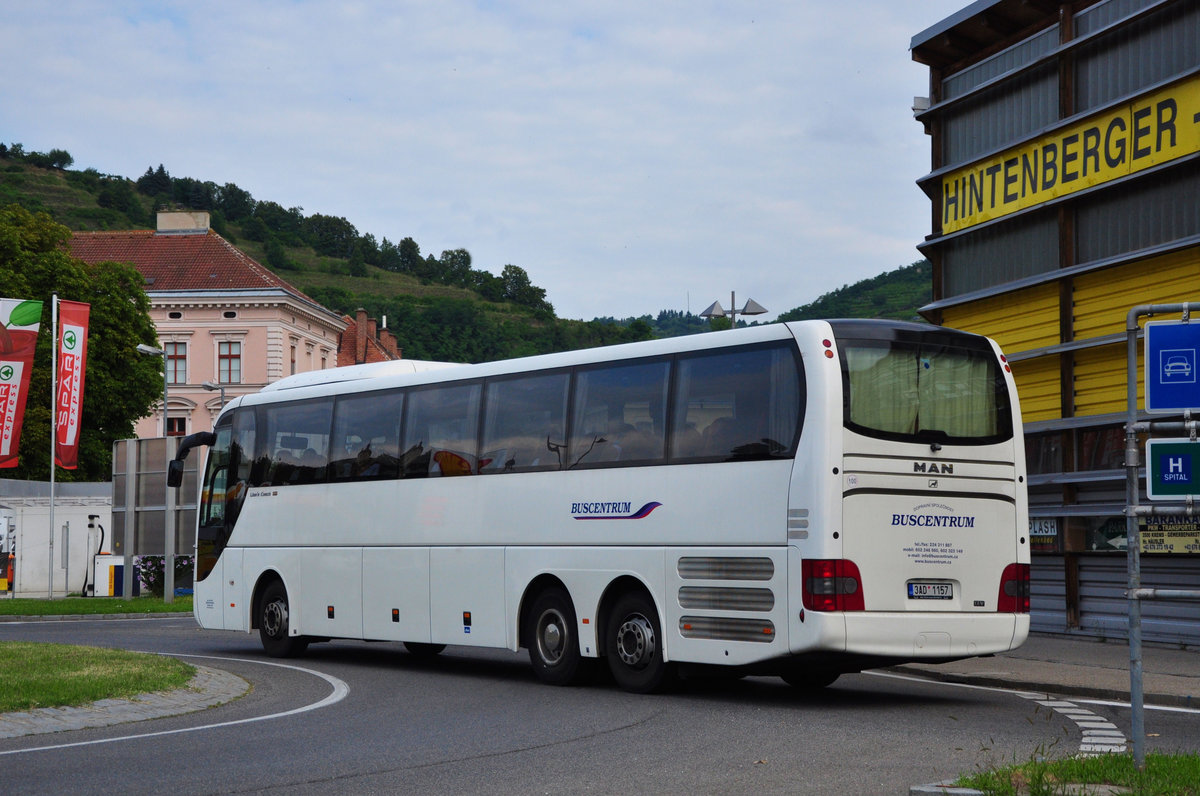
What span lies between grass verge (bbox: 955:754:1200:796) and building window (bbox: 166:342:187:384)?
76683mm

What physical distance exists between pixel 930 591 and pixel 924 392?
178 cm

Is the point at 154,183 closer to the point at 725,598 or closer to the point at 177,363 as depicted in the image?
the point at 177,363

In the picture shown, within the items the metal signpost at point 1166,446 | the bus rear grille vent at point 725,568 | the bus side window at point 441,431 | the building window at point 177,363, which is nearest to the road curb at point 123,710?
the bus side window at point 441,431

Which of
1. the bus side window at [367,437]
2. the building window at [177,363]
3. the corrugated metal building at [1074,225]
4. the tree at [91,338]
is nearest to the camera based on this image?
the bus side window at [367,437]

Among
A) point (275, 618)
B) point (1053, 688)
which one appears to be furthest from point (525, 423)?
point (275, 618)

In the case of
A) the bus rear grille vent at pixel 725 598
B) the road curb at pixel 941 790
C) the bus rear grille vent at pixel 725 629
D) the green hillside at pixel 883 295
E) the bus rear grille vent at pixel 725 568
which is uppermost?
the green hillside at pixel 883 295

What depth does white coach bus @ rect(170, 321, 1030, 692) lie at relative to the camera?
12.8 m

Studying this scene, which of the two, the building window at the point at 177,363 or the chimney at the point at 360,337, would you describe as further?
the chimney at the point at 360,337

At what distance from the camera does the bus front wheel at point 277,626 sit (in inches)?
797

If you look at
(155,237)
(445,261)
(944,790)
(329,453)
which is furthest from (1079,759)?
(445,261)

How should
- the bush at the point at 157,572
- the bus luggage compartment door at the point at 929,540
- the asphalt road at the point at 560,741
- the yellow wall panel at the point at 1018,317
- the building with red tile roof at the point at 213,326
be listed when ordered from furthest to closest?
1. the building with red tile roof at the point at 213,326
2. the bush at the point at 157,572
3. the yellow wall panel at the point at 1018,317
4. the bus luggage compartment door at the point at 929,540
5. the asphalt road at the point at 560,741

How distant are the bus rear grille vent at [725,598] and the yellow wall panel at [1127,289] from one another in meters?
8.77

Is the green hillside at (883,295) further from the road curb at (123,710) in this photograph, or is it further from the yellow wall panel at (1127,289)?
the road curb at (123,710)

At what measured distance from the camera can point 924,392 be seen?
531 inches
